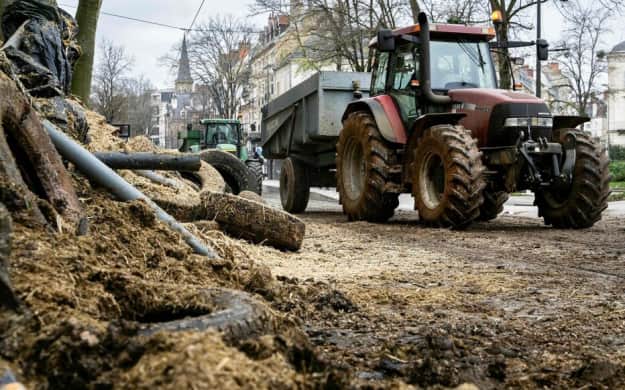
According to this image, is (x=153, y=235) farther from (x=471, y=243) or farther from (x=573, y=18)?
(x=573, y=18)

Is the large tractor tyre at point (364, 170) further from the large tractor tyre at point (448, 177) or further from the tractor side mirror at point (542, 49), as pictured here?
the tractor side mirror at point (542, 49)

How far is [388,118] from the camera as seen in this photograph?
12234 millimetres

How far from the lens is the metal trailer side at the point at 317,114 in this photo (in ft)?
47.8

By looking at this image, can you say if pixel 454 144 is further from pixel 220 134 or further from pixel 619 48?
pixel 619 48

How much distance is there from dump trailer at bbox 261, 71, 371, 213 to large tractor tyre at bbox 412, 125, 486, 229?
10.7ft

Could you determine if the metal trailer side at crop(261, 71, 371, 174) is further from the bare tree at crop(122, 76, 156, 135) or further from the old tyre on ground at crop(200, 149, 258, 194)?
the bare tree at crop(122, 76, 156, 135)

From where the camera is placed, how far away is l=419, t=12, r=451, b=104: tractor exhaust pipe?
37.7 feet

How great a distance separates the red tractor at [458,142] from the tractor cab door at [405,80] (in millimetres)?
15

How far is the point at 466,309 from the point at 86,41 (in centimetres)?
1205

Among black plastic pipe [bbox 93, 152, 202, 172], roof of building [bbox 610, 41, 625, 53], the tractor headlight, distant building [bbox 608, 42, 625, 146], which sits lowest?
black plastic pipe [bbox 93, 152, 202, 172]

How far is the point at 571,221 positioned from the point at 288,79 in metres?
72.8

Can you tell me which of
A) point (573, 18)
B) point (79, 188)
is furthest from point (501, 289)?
point (573, 18)

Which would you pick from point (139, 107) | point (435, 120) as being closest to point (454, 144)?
point (435, 120)

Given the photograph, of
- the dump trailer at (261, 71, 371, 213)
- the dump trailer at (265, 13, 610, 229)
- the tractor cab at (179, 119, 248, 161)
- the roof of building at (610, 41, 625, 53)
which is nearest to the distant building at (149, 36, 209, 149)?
the tractor cab at (179, 119, 248, 161)
